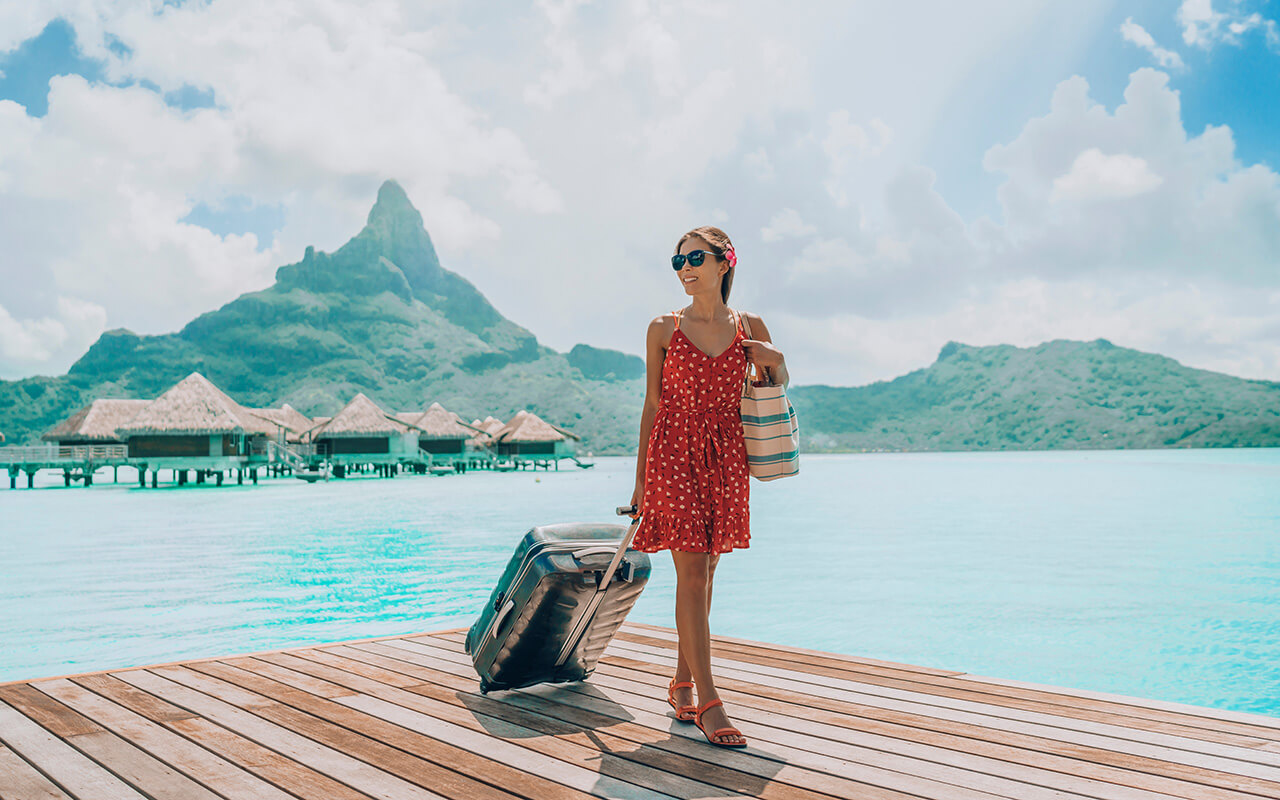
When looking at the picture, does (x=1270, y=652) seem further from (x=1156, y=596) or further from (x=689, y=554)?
(x=689, y=554)

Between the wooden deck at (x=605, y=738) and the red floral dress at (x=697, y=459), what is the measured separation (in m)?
0.65

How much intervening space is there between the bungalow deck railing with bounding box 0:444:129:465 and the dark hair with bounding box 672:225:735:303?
4015 cm

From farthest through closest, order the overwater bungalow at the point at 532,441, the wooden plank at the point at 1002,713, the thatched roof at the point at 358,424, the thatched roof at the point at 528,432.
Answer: the overwater bungalow at the point at 532,441, the thatched roof at the point at 528,432, the thatched roof at the point at 358,424, the wooden plank at the point at 1002,713

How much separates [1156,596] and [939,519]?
10964 millimetres

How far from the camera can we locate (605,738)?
273cm

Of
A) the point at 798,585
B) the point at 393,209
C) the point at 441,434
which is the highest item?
the point at 393,209

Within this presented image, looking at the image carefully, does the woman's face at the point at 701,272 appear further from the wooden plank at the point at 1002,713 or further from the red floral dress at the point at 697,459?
the wooden plank at the point at 1002,713

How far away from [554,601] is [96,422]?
43060mm

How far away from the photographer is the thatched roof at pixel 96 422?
126 feet

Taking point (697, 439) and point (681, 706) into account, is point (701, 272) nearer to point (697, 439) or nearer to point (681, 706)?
point (697, 439)

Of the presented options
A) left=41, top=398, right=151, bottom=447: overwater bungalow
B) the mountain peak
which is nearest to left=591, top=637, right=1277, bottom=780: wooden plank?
left=41, top=398, right=151, bottom=447: overwater bungalow

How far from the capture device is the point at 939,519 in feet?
75.8

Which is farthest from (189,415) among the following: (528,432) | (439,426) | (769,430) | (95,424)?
(769,430)

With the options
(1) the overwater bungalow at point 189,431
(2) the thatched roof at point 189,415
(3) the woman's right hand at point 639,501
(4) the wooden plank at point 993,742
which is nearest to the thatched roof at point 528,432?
(1) the overwater bungalow at point 189,431
